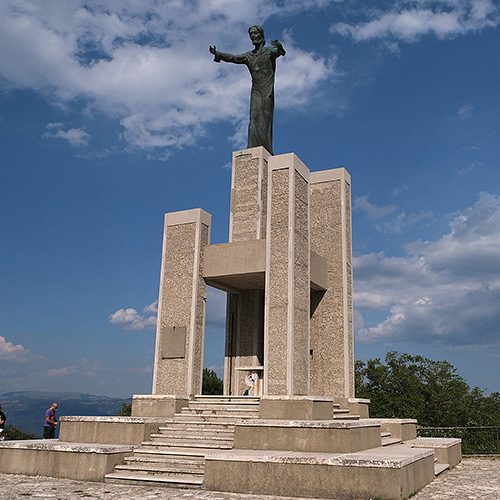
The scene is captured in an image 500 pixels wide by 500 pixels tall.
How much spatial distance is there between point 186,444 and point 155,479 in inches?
59.4

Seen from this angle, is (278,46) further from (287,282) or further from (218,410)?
(218,410)

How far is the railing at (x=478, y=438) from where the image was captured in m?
17.1

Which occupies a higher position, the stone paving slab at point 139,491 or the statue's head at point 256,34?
the statue's head at point 256,34

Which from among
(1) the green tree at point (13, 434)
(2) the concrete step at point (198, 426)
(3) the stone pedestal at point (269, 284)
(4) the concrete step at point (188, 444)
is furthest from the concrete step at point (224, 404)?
(1) the green tree at point (13, 434)

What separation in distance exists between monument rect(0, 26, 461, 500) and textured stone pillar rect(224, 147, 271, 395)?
0.12ft

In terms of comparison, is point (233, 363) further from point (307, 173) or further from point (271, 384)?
point (307, 173)

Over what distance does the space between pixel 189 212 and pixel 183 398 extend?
551cm

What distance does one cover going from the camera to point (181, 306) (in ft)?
50.7

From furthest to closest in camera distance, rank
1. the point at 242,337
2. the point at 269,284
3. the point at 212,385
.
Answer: the point at 212,385 → the point at 242,337 → the point at 269,284

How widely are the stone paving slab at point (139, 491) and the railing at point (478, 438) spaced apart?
6.87 metres

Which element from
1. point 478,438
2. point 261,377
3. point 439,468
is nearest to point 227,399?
point 261,377

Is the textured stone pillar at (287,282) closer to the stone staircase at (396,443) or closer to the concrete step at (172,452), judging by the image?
the stone staircase at (396,443)

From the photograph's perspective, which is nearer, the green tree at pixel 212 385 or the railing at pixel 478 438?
the railing at pixel 478 438

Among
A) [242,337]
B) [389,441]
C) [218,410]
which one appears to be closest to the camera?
[389,441]
